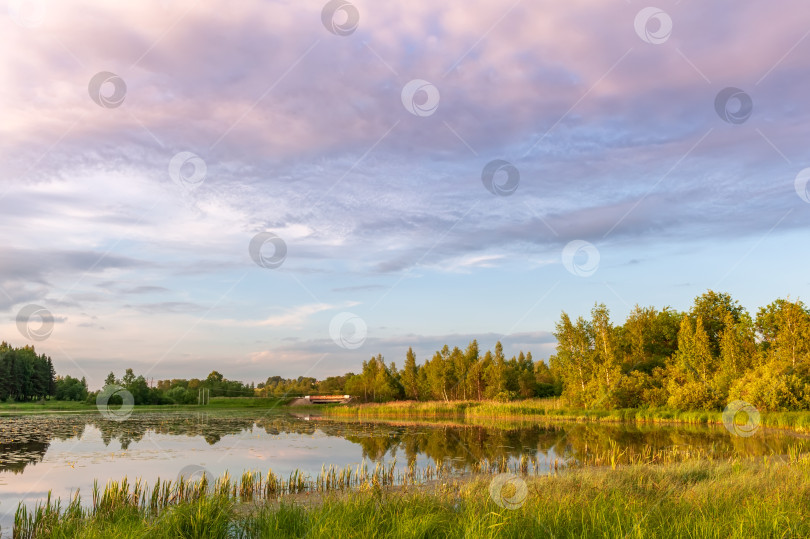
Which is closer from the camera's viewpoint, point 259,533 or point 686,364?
point 259,533

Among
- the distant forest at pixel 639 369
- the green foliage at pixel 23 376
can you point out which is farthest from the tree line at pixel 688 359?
the green foliage at pixel 23 376

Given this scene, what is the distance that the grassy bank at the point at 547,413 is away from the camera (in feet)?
146

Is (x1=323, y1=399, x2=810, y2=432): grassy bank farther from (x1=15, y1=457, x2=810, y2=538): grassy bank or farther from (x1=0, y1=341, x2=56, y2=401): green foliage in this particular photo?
(x1=0, y1=341, x2=56, y2=401): green foliage

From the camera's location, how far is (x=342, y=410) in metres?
87.8

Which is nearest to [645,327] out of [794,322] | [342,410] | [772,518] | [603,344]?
[603,344]

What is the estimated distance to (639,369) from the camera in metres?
70.2

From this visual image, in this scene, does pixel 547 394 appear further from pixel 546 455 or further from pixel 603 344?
pixel 546 455

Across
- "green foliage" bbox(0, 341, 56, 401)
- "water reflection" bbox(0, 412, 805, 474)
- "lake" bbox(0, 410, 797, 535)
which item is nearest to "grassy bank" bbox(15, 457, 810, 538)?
"lake" bbox(0, 410, 797, 535)

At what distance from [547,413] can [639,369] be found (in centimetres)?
1420

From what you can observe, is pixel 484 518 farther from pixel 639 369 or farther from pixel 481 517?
pixel 639 369

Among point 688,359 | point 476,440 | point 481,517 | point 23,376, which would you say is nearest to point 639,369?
point 688,359

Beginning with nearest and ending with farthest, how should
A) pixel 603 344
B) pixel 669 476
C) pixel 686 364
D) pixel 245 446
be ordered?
pixel 669 476, pixel 245 446, pixel 686 364, pixel 603 344

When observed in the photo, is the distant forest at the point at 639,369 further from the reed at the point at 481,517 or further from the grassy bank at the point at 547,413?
the reed at the point at 481,517

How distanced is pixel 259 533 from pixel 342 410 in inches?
3128
